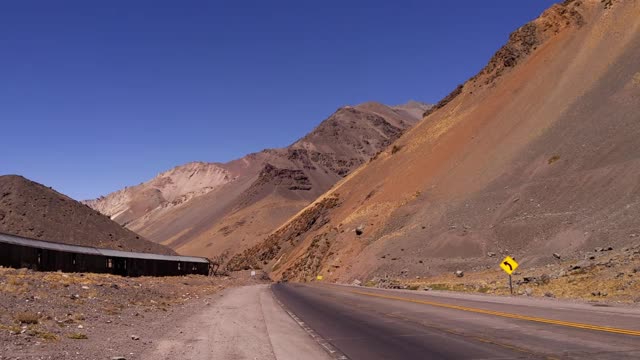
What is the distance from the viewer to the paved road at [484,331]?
11.6 metres

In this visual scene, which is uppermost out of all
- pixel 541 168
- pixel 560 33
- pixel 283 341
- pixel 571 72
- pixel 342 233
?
pixel 560 33

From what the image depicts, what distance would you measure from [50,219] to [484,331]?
74.7 meters

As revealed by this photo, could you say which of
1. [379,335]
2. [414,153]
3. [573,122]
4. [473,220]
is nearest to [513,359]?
[379,335]

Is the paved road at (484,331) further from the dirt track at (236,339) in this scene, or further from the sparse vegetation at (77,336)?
the sparse vegetation at (77,336)

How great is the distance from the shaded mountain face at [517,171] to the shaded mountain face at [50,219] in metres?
27.8

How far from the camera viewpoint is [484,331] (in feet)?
49.0

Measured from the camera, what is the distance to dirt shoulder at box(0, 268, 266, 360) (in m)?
13.1

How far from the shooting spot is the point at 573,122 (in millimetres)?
61062

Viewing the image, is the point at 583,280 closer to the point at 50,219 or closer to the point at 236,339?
the point at 236,339

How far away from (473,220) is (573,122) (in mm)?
15379

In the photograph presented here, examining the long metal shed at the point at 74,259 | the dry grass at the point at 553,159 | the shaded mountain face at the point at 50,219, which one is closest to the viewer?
the long metal shed at the point at 74,259

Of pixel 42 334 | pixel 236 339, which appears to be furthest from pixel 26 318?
pixel 236 339

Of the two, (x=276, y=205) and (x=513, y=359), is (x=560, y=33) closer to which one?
(x=513, y=359)

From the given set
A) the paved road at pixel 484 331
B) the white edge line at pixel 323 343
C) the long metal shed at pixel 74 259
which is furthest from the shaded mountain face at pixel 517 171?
the white edge line at pixel 323 343
